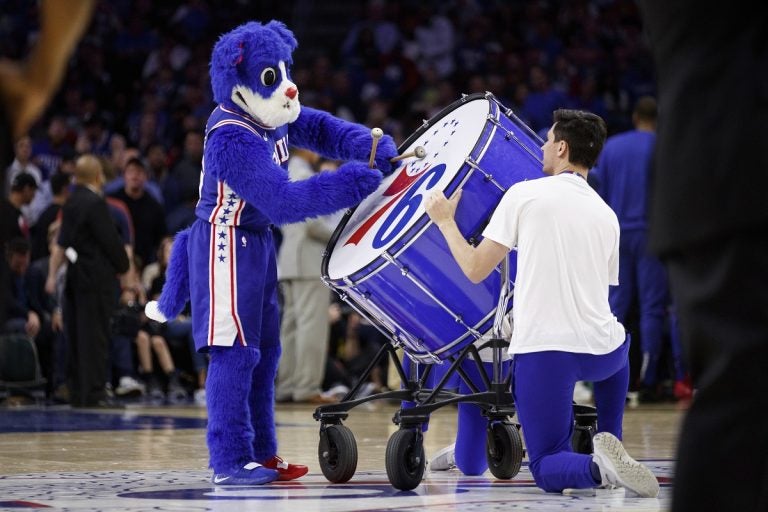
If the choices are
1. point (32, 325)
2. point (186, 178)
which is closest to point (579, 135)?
point (32, 325)

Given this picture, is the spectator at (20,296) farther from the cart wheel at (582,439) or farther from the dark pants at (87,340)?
the cart wheel at (582,439)

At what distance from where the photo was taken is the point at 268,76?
471 cm

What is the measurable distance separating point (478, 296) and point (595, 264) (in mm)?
412

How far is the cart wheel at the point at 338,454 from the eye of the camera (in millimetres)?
4625

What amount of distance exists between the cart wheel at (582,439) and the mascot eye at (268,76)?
1.64m

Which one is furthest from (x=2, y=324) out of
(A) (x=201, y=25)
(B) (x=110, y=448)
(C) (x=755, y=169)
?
(A) (x=201, y=25)

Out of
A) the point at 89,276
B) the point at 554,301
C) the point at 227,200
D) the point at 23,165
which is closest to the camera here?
the point at 554,301

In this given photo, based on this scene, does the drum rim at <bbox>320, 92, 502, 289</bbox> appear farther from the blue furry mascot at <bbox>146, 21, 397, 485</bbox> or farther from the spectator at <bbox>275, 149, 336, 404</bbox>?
the spectator at <bbox>275, 149, 336, 404</bbox>

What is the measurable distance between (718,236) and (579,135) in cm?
281

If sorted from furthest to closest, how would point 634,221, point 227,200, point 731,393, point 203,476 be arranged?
1. point 634,221
2. point 203,476
3. point 227,200
4. point 731,393

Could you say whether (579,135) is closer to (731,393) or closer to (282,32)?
(282,32)

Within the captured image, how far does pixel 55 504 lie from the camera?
3953mm

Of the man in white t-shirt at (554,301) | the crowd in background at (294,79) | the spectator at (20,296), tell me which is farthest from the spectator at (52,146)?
the man in white t-shirt at (554,301)

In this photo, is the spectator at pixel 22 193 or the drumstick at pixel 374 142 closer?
the drumstick at pixel 374 142
